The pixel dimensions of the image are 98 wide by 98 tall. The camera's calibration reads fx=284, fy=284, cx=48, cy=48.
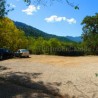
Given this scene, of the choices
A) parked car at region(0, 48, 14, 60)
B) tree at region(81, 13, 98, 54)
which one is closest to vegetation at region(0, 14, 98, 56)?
tree at region(81, 13, 98, 54)

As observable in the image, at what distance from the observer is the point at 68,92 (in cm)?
1417

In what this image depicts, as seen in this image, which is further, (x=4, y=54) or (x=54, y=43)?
(x=54, y=43)

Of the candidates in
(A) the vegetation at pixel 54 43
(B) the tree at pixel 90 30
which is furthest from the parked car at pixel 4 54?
(B) the tree at pixel 90 30

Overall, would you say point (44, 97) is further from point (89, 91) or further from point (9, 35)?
point (9, 35)

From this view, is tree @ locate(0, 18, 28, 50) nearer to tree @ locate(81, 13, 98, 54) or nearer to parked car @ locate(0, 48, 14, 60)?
parked car @ locate(0, 48, 14, 60)

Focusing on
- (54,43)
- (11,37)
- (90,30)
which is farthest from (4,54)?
(90,30)

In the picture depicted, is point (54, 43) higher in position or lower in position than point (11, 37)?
lower

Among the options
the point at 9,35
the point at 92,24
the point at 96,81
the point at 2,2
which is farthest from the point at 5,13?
the point at 92,24

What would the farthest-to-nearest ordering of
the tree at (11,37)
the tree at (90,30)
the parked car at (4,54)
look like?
1. the tree at (90,30)
2. the tree at (11,37)
3. the parked car at (4,54)

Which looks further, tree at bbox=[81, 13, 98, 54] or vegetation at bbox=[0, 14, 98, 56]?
tree at bbox=[81, 13, 98, 54]

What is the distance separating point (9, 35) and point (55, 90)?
1669 inches

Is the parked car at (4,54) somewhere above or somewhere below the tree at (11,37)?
below

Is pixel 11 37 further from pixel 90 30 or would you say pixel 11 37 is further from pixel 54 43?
pixel 90 30

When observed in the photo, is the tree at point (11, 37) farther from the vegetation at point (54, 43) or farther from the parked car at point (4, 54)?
the parked car at point (4, 54)
